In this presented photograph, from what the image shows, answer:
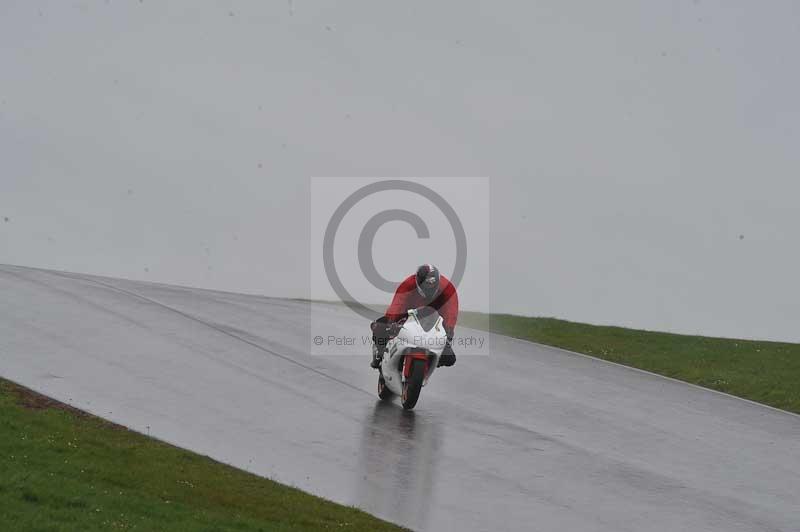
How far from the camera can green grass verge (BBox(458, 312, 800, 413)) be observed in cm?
1873

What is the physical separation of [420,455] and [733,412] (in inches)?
255

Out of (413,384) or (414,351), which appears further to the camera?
(413,384)

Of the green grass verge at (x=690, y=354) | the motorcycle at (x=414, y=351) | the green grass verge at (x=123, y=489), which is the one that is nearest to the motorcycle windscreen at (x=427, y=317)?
the motorcycle at (x=414, y=351)

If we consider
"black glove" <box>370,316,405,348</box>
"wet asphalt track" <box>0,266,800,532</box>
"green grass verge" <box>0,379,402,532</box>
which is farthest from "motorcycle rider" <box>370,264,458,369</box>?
"green grass verge" <box>0,379,402,532</box>

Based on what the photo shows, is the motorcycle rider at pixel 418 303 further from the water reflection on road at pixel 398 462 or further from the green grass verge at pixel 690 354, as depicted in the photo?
the green grass verge at pixel 690 354

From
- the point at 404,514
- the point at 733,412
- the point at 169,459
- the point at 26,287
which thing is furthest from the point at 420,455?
the point at 26,287

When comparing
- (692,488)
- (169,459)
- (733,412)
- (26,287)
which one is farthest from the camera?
(26,287)

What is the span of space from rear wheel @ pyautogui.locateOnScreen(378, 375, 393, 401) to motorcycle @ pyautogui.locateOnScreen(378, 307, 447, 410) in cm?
37

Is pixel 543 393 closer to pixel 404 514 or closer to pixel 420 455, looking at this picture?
pixel 420 455

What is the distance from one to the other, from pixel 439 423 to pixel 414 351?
3.55 feet

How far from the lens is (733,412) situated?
16.7m

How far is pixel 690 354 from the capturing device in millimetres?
21938

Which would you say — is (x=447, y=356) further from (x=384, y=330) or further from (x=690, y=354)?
(x=690, y=354)

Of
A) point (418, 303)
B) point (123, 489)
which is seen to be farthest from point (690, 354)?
point (123, 489)
